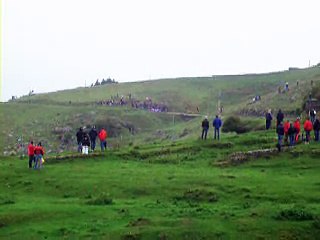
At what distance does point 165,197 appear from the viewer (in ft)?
120

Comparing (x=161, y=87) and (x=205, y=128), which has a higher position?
(x=161, y=87)

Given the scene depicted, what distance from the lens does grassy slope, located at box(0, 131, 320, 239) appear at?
96.1 ft

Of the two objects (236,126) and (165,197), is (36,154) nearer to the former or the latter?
(165,197)

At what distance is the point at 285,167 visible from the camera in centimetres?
4466

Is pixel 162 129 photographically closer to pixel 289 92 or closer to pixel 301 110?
pixel 289 92

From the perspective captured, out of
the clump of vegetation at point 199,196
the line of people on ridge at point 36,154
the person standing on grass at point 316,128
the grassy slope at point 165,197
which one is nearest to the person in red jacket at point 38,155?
the line of people on ridge at point 36,154

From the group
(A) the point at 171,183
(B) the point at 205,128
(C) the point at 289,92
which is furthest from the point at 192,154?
(C) the point at 289,92

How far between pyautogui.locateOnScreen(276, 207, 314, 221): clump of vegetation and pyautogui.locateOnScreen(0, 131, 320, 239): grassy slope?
67 millimetres

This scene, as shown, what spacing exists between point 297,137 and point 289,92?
55.1 m

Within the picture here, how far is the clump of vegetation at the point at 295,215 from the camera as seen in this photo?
29.9 meters

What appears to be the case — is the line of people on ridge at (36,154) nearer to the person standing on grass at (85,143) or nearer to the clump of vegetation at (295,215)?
the person standing on grass at (85,143)

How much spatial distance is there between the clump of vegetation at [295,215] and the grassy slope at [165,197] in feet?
0.22

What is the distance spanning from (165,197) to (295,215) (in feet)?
29.4

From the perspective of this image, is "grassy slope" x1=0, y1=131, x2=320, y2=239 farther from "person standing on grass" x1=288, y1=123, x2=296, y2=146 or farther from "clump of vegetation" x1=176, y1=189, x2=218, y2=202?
"person standing on grass" x1=288, y1=123, x2=296, y2=146
